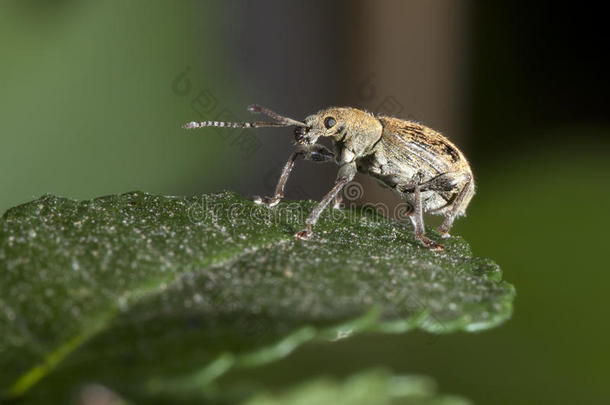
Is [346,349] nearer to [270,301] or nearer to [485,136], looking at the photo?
[270,301]

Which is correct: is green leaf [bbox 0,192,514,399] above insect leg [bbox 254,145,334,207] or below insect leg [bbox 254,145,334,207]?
above

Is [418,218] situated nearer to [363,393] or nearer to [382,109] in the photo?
[363,393]

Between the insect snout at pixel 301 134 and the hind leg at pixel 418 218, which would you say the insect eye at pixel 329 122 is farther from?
the hind leg at pixel 418 218

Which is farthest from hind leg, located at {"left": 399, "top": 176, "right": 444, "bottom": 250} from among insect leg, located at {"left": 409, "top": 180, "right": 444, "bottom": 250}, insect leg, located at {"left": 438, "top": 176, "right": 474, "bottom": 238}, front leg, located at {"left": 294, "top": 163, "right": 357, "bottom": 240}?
front leg, located at {"left": 294, "top": 163, "right": 357, "bottom": 240}

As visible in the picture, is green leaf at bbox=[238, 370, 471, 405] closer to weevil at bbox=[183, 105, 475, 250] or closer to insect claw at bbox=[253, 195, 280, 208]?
insect claw at bbox=[253, 195, 280, 208]

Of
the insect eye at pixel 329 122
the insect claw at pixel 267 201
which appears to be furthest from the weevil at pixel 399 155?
the insect claw at pixel 267 201
